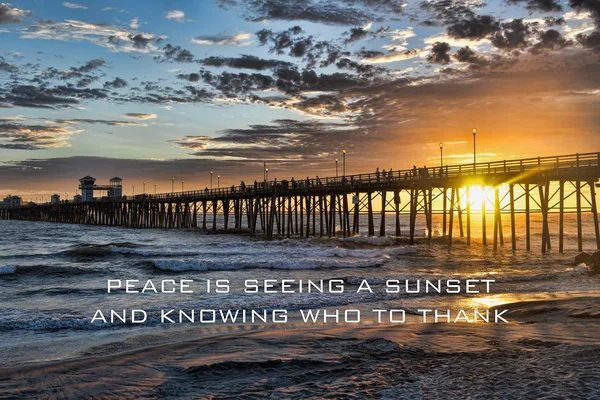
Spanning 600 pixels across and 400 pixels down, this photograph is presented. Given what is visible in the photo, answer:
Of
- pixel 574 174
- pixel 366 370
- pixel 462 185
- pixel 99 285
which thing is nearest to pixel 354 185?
pixel 462 185

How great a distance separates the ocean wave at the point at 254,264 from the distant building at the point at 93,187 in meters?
85.3

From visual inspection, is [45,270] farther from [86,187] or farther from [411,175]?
[86,187]

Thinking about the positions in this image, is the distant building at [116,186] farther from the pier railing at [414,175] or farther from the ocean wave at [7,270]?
the ocean wave at [7,270]

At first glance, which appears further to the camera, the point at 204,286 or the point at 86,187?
the point at 86,187

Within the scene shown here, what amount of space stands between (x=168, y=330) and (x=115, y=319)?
1.91m

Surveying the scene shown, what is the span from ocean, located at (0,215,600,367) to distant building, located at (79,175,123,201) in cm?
7760

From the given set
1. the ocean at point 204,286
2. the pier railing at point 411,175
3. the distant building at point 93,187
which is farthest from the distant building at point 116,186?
the ocean at point 204,286

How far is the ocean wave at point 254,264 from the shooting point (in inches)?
1015

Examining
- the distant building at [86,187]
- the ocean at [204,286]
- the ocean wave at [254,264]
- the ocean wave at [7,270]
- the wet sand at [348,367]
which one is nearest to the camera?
the wet sand at [348,367]

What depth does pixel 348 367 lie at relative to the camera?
7.88 m

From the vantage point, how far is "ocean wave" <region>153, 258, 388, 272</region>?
25781 mm

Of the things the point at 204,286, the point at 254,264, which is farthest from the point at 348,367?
the point at 254,264

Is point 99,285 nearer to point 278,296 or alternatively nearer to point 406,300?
point 278,296

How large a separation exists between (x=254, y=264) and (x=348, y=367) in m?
18.6
